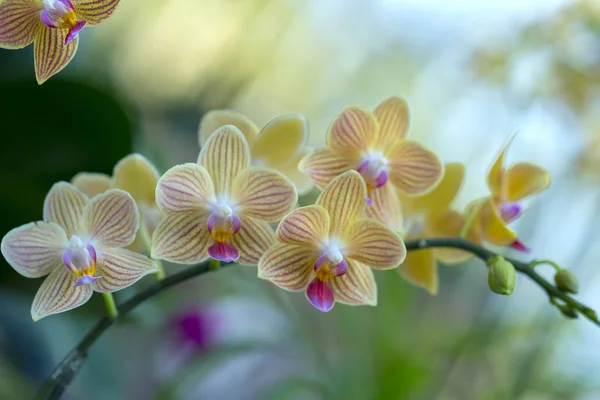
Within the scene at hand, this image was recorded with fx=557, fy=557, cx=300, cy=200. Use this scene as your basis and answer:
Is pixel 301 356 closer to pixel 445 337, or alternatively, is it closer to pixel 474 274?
pixel 445 337

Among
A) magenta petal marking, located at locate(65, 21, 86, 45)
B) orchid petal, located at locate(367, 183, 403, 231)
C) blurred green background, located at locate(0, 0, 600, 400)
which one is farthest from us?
blurred green background, located at locate(0, 0, 600, 400)

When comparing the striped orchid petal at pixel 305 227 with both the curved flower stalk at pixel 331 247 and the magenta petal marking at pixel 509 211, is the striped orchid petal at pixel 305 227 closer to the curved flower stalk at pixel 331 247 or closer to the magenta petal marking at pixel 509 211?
the curved flower stalk at pixel 331 247

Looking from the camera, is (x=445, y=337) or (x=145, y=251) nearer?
(x=145, y=251)

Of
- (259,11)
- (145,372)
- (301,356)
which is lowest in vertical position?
(301,356)

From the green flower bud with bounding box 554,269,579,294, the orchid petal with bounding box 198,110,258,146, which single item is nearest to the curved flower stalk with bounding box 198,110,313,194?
the orchid petal with bounding box 198,110,258,146

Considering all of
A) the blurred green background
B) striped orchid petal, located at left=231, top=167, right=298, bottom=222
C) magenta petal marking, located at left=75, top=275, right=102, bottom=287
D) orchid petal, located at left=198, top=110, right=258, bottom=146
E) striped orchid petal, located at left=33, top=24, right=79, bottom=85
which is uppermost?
striped orchid petal, located at left=33, top=24, right=79, bottom=85

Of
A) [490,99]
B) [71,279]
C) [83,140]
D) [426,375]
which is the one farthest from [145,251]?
[490,99]

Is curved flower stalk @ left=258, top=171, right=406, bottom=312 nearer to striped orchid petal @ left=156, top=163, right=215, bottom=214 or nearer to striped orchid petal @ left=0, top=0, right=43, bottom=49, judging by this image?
striped orchid petal @ left=156, top=163, right=215, bottom=214
